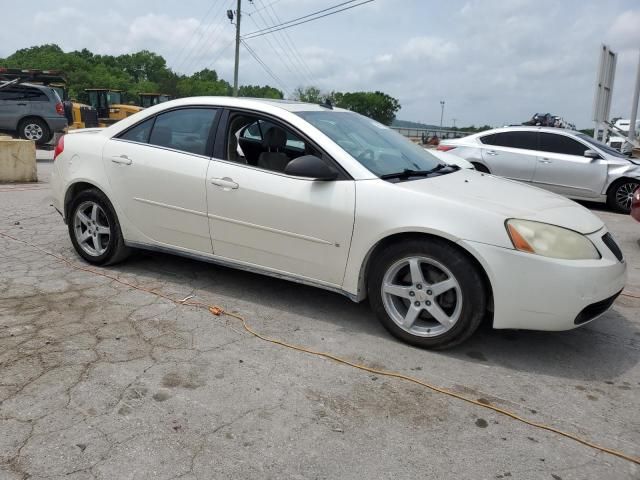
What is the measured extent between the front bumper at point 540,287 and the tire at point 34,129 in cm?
1585

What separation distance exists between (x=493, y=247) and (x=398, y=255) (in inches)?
22.4

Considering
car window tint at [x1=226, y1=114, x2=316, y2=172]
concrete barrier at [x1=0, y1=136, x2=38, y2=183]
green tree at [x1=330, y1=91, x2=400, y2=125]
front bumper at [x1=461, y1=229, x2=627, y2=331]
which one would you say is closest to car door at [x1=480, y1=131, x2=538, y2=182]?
car window tint at [x1=226, y1=114, x2=316, y2=172]

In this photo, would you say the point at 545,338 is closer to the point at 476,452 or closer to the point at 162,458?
the point at 476,452

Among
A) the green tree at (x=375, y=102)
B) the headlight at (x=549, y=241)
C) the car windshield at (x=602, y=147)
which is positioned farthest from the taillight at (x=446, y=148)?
the green tree at (x=375, y=102)

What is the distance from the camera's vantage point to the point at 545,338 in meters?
3.72

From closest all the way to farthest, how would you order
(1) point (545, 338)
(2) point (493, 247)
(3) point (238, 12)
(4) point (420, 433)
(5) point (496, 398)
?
(4) point (420, 433), (5) point (496, 398), (2) point (493, 247), (1) point (545, 338), (3) point (238, 12)

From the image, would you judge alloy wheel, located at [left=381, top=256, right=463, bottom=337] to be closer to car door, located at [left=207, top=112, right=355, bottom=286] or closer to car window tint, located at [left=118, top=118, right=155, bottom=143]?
car door, located at [left=207, top=112, right=355, bottom=286]

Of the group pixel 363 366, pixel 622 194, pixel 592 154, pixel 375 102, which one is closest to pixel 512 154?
pixel 592 154

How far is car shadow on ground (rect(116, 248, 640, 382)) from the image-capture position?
3.35m

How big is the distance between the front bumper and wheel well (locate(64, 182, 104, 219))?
10.8 feet

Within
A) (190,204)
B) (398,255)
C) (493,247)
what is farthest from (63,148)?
(493,247)

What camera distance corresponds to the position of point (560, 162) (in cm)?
978

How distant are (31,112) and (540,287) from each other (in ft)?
53.1

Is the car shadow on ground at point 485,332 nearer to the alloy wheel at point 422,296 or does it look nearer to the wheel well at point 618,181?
the alloy wheel at point 422,296
